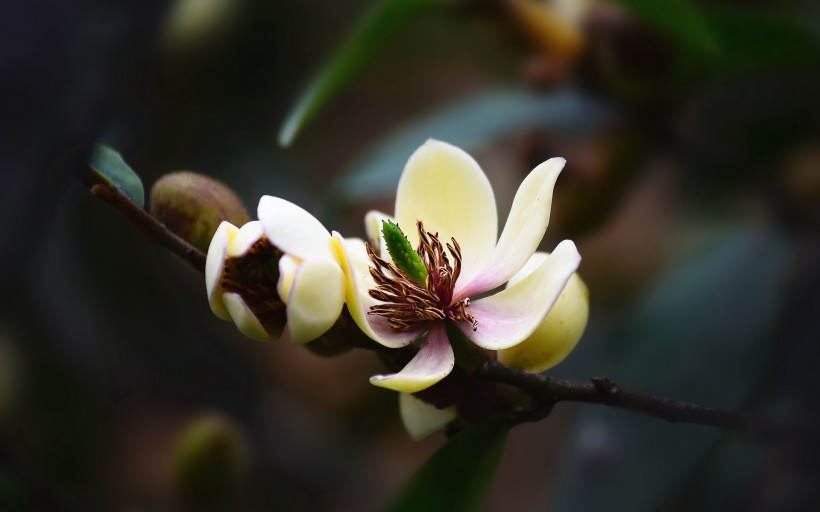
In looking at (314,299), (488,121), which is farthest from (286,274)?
(488,121)

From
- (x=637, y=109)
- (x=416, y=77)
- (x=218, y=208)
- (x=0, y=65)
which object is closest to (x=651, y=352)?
(x=637, y=109)

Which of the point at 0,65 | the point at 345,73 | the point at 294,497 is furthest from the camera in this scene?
the point at 294,497

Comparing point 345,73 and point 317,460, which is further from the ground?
point 345,73

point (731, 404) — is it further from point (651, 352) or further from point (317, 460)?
point (317, 460)

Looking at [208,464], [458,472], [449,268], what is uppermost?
[449,268]

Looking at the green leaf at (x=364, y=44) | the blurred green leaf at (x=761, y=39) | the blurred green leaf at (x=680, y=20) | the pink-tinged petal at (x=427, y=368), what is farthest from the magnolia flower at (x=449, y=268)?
the blurred green leaf at (x=761, y=39)

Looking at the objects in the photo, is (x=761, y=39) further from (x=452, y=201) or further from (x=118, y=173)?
(x=118, y=173)
